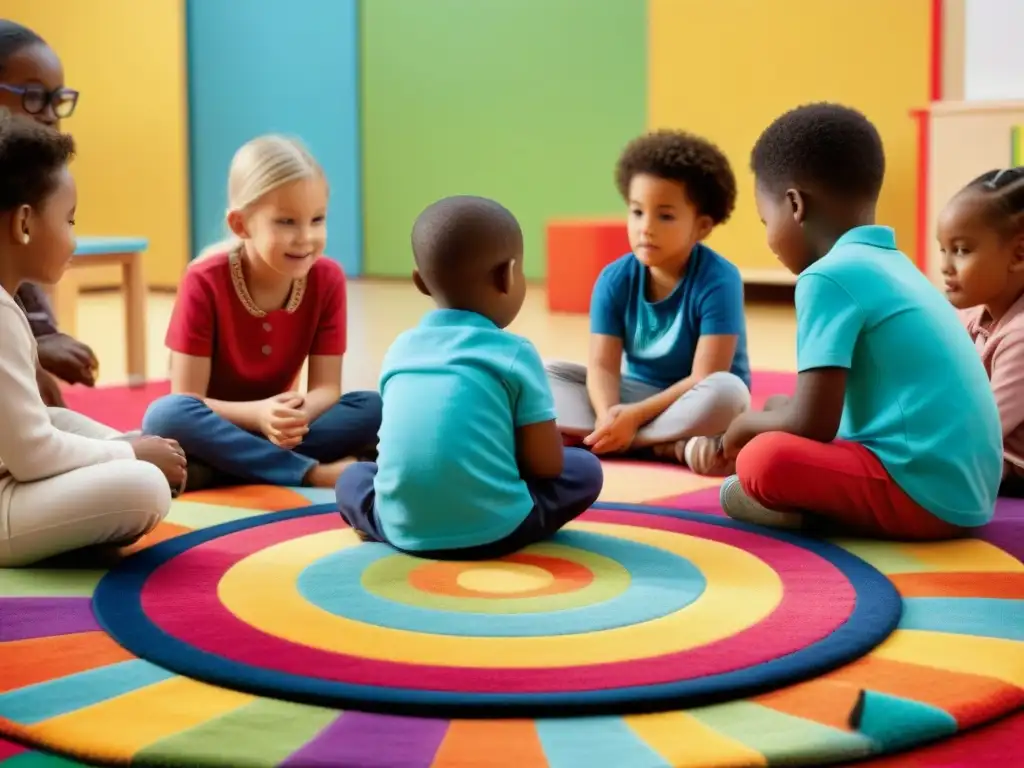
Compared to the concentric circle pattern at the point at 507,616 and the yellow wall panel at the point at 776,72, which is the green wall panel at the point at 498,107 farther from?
the concentric circle pattern at the point at 507,616

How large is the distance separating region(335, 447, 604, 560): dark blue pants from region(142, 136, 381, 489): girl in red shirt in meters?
0.42

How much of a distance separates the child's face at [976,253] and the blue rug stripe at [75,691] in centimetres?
156

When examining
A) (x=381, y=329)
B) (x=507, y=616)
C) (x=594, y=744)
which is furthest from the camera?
(x=381, y=329)

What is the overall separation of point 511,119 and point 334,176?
1.04m

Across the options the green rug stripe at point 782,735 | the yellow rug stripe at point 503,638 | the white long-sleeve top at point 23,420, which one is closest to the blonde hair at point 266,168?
the white long-sleeve top at point 23,420

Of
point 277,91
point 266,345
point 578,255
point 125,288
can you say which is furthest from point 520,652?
point 277,91

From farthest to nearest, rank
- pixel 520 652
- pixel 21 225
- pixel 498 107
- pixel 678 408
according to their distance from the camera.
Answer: pixel 498 107 → pixel 678 408 → pixel 21 225 → pixel 520 652

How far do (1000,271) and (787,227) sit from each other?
1.61 feet

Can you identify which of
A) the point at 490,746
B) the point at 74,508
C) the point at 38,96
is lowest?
the point at 490,746

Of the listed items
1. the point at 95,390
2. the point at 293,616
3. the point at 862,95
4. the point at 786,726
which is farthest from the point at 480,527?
the point at 862,95

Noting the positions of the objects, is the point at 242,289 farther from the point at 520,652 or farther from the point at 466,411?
the point at 520,652

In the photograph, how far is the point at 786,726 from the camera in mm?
1329

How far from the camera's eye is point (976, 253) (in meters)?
2.38

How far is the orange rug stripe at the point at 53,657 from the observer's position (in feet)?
4.87
